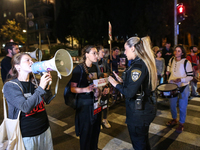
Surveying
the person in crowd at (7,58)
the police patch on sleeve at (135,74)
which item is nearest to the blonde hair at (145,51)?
the police patch on sleeve at (135,74)

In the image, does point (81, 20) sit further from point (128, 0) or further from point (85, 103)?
point (85, 103)

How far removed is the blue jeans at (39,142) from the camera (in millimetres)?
1879

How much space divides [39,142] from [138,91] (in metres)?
1.38

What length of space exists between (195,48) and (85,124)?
20.1 ft

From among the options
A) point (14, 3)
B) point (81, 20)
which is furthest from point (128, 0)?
point (14, 3)

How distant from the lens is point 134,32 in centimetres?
2925

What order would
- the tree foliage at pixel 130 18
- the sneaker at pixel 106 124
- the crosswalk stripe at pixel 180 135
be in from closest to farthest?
the crosswalk stripe at pixel 180 135
the sneaker at pixel 106 124
the tree foliage at pixel 130 18

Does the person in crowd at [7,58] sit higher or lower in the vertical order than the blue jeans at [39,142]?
higher

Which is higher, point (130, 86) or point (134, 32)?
point (134, 32)

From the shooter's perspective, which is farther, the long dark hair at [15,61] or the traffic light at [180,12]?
the traffic light at [180,12]

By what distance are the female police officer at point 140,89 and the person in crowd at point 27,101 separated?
102 cm

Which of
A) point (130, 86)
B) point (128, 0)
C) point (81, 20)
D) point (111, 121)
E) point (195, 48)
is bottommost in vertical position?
point (111, 121)

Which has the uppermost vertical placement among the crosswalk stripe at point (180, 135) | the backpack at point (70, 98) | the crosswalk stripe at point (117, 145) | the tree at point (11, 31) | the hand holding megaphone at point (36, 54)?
the tree at point (11, 31)

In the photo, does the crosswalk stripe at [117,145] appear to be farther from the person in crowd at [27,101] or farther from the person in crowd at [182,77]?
the person in crowd at [27,101]
